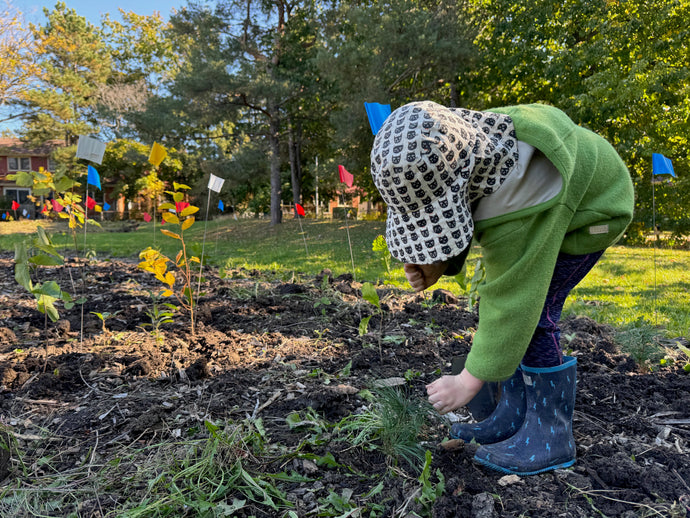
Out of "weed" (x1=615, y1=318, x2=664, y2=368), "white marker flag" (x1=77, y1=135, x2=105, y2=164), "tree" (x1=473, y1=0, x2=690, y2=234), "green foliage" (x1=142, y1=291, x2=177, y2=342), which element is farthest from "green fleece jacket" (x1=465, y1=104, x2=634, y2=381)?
"tree" (x1=473, y1=0, x2=690, y2=234)

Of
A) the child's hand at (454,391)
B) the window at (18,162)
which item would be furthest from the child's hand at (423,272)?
the window at (18,162)

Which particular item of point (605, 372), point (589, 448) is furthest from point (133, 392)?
point (605, 372)

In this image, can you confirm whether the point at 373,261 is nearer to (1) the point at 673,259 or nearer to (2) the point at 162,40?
(1) the point at 673,259

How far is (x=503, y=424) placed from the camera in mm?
1645

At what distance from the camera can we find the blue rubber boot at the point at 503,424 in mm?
1630

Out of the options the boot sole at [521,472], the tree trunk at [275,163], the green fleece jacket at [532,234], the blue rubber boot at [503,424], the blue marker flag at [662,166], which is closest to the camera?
the green fleece jacket at [532,234]

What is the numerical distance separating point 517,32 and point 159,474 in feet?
48.6

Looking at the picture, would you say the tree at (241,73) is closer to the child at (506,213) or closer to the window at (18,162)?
the child at (506,213)

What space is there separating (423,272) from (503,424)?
27.6 inches

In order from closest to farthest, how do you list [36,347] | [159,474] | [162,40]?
[159,474], [36,347], [162,40]

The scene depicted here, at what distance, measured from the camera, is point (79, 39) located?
27672 millimetres

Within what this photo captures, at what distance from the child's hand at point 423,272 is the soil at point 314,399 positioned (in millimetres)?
568

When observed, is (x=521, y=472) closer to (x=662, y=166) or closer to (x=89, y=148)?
(x=89, y=148)

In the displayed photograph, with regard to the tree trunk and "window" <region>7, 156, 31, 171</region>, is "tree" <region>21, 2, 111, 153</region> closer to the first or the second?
"window" <region>7, 156, 31, 171</region>
